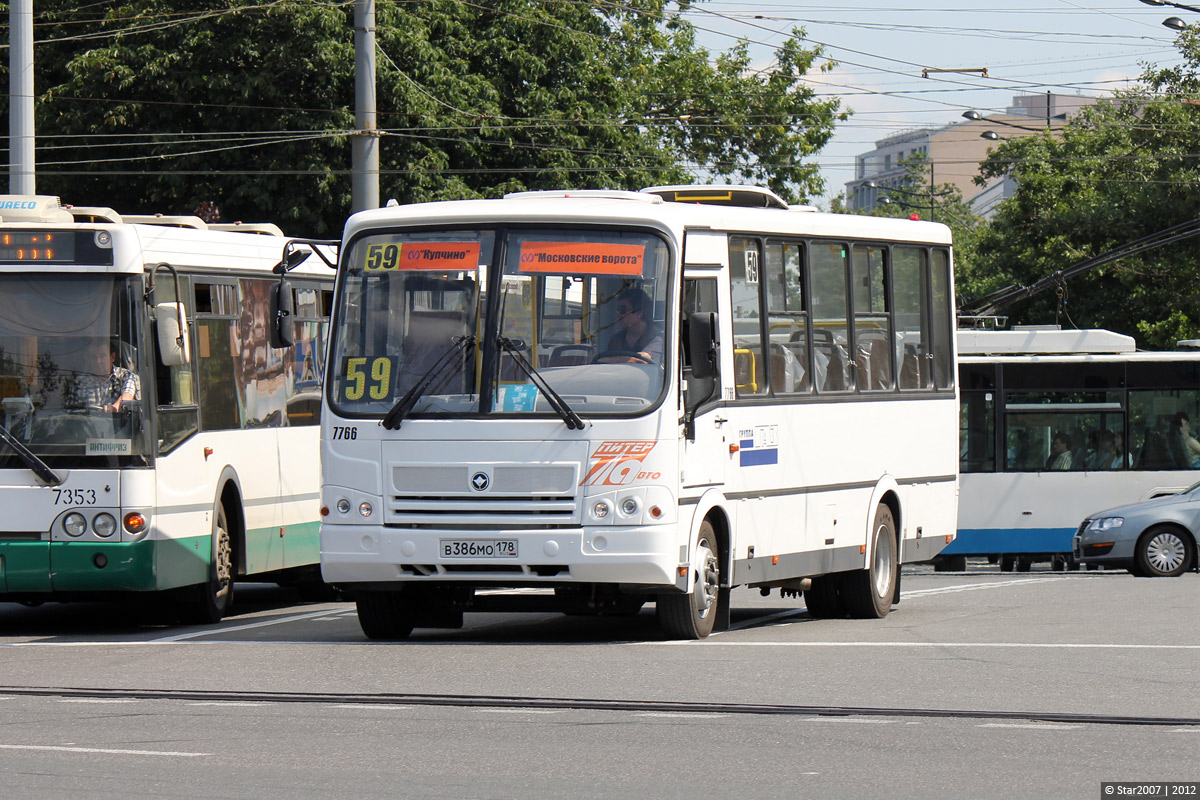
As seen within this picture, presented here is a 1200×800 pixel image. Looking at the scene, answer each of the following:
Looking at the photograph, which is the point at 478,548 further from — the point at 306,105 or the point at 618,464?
the point at 306,105

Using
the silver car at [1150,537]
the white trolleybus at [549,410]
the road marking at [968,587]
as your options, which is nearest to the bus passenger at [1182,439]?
the silver car at [1150,537]

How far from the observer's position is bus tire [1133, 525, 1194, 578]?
26156mm

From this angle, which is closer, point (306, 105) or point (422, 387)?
point (422, 387)

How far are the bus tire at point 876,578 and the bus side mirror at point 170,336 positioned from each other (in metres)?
5.40

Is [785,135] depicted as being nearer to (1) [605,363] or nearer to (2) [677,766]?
(1) [605,363]

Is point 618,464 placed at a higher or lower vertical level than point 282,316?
lower

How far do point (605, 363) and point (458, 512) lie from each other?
4.19ft

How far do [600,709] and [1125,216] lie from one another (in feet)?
121

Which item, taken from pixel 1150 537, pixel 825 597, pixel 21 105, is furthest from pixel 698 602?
pixel 1150 537

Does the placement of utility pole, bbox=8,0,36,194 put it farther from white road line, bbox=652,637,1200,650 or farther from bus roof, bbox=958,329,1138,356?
bus roof, bbox=958,329,1138,356

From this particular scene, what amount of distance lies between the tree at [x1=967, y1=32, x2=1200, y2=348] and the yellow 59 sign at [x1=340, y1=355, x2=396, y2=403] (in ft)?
98.3

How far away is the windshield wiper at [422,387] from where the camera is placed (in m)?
12.7

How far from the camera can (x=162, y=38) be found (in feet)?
110

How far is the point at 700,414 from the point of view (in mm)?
12984
